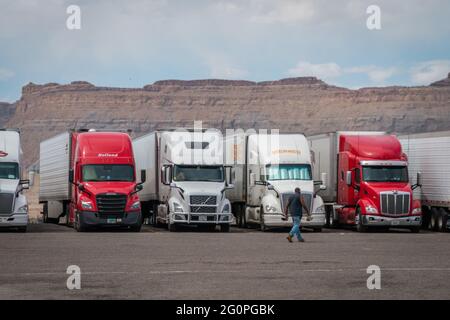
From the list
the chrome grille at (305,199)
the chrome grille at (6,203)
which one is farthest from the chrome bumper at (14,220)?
the chrome grille at (305,199)

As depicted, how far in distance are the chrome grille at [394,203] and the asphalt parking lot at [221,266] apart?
4.28 metres

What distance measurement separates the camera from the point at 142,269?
22.1 meters

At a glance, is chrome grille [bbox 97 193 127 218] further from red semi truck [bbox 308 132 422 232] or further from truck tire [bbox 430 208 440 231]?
truck tire [bbox 430 208 440 231]

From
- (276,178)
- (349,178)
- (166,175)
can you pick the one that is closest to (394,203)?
(349,178)

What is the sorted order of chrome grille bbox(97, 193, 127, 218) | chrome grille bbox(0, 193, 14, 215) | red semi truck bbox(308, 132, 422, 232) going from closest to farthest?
chrome grille bbox(0, 193, 14, 215)
chrome grille bbox(97, 193, 127, 218)
red semi truck bbox(308, 132, 422, 232)

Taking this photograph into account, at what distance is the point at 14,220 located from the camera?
125 ft

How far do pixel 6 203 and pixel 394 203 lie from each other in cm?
1426

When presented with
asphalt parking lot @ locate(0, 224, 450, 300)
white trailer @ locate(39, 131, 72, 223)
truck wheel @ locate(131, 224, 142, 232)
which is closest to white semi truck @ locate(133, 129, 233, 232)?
truck wheel @ locate(131, 224, 142, 232)

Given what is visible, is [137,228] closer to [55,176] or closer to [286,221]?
[286,221]

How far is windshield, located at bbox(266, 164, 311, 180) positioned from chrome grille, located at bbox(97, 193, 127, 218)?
5.72 meters

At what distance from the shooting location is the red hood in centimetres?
3928
